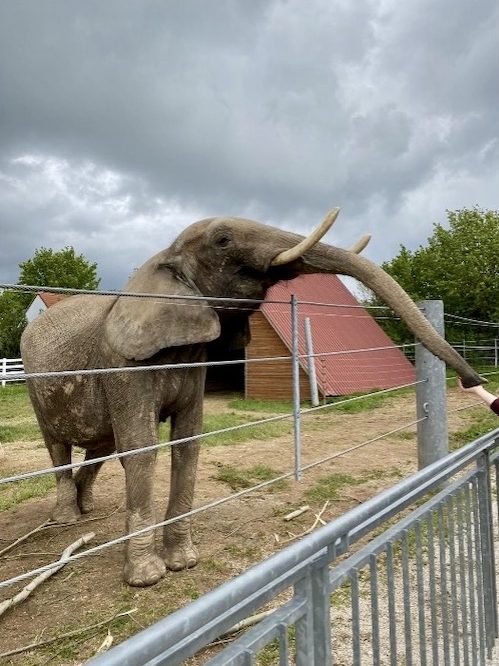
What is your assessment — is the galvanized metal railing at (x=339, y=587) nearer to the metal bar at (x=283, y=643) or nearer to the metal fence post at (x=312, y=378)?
the metal bar at (x=283, y=643)

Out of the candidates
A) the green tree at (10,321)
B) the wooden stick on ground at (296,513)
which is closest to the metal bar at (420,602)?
the green tree at (10,321)

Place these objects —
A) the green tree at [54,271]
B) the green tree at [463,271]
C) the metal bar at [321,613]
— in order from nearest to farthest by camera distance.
A: the metal bar at [321,613]
the green tree at [463,271]
the green tree at [54,271]

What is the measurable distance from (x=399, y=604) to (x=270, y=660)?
92 centimetres

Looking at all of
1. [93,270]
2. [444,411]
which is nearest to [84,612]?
[444,411]

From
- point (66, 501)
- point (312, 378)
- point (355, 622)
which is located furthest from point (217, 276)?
point (312, 378)

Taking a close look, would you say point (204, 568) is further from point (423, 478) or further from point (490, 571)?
point (423, 478)

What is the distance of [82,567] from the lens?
143 inches

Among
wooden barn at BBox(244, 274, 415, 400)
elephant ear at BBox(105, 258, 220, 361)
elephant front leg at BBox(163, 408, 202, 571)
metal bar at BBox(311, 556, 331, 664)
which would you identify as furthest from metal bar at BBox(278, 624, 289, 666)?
wooden barn at BBox(244, 274, 415, 400)

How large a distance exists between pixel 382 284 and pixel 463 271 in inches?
1040

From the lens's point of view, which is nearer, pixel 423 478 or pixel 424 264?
pixel 423 478

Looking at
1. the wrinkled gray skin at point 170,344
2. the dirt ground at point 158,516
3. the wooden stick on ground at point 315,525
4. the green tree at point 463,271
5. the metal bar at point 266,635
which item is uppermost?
the green tree at point 463,271

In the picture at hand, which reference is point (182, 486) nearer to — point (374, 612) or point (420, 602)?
point (420, 602)

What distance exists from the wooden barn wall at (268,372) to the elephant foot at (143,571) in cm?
1096

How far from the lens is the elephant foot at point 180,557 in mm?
3512
